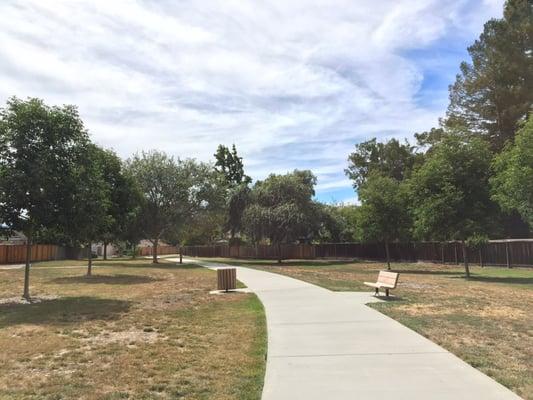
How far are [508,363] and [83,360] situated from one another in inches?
228

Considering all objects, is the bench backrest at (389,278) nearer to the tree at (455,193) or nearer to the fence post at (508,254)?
the tree at (455,193)

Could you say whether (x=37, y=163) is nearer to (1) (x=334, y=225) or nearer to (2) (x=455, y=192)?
(2) (x=455, y=192)

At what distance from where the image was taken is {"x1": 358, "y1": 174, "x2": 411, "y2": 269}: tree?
104 feet

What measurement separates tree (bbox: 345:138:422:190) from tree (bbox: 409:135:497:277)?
2619 cm

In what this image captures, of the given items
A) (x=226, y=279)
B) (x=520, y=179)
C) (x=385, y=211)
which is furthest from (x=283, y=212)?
(x=226, y=279)

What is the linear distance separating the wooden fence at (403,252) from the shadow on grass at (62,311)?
24.6m

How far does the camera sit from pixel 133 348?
325 inches

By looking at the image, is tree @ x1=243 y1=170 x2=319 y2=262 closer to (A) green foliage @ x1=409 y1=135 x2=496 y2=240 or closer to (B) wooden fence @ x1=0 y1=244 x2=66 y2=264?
(A) green foliage @ x1=409 y1=135 x2=496 y2=240

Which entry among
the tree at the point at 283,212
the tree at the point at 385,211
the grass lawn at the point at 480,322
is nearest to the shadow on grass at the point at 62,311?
the grass lawn at the point at 480,322

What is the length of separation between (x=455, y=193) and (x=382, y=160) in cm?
3764

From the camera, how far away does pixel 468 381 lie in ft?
19.9

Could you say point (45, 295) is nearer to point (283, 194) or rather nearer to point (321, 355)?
point (321, 355)

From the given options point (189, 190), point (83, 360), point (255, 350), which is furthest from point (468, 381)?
point (189, 190)

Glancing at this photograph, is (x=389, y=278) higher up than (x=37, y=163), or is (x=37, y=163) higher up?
(x=37, y=163)
